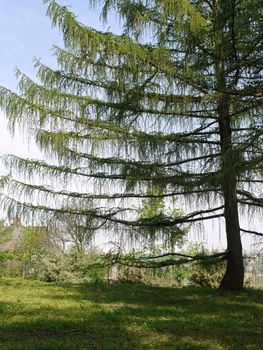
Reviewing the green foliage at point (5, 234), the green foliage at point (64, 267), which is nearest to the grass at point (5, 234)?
the green foliage at point (5, 234)

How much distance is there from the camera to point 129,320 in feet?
22.5

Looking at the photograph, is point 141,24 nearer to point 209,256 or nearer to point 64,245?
point 209,256

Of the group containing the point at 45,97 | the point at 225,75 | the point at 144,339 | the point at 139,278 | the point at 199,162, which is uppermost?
the point at 45,97

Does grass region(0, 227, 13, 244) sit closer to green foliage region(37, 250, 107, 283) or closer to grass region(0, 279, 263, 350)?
green foliage region(37, 250, 107, 283)

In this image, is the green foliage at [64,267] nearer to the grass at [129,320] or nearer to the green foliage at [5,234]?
the grass at [129,320]

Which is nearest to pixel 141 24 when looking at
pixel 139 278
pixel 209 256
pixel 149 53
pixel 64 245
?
pixel 149 53

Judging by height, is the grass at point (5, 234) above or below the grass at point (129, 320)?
above

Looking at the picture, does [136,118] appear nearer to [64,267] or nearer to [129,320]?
[129,320]

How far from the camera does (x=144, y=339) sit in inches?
225

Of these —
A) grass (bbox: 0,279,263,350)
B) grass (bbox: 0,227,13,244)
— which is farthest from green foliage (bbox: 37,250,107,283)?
grass (bbox: 0,227,13,244)

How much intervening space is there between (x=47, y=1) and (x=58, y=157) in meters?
3.22

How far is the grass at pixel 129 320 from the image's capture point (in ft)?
18.0

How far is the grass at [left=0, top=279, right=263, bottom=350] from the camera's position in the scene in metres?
5.49

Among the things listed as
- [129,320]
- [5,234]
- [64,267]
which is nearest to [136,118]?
[129,320]
